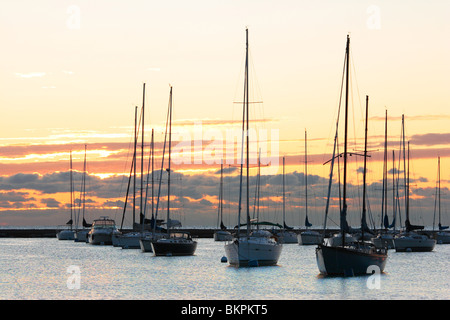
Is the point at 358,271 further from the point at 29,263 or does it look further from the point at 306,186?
the point at 306,186

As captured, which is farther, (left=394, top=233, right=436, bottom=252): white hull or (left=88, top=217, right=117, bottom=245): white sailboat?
(left=88, top=217, right=117, bottom=245): white sailboat

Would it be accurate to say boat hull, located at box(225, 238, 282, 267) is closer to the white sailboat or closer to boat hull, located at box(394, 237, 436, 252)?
boat hull, located at box(394, 237, 436, 252)

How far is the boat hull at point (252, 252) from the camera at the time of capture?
62.3 metres

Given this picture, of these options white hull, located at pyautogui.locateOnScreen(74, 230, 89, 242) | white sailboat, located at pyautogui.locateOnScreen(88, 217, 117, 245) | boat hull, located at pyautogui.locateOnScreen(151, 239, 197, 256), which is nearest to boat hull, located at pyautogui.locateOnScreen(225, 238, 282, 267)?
boat hull, located at pyautogui.locateOnScreen(151, 239, 197, 256)

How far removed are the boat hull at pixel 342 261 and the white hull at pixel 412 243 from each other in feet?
156

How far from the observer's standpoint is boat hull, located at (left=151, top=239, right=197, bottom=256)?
78062 mm

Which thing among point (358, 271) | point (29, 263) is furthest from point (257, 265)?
point (29, 263)

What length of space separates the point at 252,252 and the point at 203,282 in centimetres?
830

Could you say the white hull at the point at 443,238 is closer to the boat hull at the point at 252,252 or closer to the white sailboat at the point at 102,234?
the white sailboat at the point at 102,234

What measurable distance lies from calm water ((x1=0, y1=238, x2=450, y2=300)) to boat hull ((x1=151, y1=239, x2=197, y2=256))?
Result: 5.28 feet

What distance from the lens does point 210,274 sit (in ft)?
203

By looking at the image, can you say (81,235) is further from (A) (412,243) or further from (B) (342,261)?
(B) (342,261)
